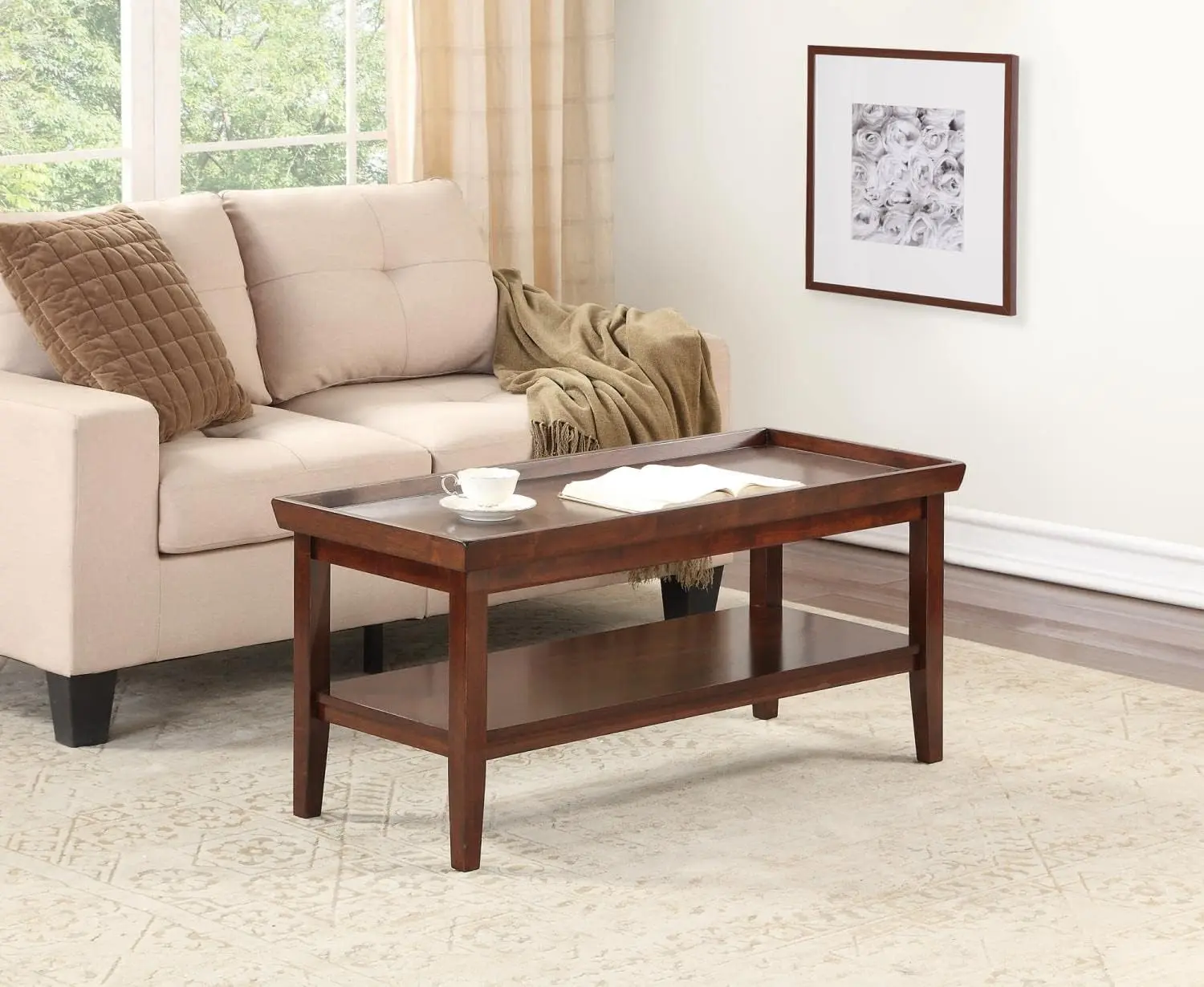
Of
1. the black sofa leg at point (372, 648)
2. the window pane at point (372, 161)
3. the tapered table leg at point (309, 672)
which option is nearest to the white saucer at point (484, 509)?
the tapered table leg at point (309, 672)

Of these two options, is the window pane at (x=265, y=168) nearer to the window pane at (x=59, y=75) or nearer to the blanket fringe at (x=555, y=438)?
the window pane at (x=59, y=75)

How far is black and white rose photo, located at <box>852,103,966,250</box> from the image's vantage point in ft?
16.3

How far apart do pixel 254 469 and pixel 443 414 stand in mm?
580

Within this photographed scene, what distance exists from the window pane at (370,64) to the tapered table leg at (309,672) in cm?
244

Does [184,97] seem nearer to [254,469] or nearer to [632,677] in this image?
[254,469]

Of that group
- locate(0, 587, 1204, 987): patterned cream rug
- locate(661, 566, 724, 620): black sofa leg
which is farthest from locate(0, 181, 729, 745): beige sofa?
locate(661, 566, 724, 620): black sofa leg

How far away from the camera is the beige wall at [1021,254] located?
4629mm

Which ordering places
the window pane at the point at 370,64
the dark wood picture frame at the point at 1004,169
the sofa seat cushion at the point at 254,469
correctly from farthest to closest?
the window pane at the point at 370,64
the dark wood picture frame at the point at 1004,169
the sofa seat cushion at the point at 254,469

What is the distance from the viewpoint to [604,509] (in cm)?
316

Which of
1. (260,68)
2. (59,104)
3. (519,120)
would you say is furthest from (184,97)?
(519,120)

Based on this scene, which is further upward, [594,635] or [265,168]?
[265,168]

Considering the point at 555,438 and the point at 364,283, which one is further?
the point at 364,283

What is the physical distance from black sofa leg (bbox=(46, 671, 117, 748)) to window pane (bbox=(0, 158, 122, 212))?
1.39m

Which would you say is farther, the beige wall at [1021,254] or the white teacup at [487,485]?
the beige wall at [1021,254]
